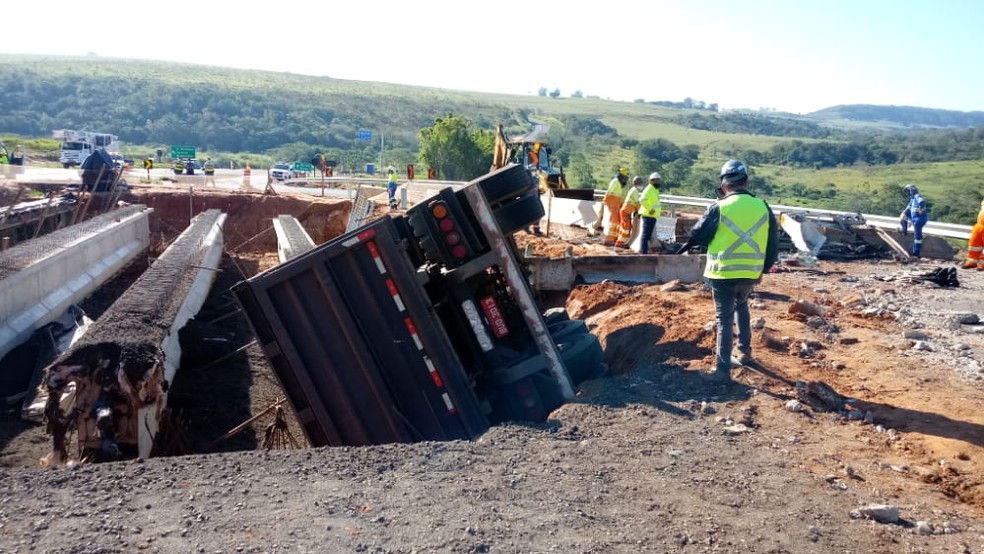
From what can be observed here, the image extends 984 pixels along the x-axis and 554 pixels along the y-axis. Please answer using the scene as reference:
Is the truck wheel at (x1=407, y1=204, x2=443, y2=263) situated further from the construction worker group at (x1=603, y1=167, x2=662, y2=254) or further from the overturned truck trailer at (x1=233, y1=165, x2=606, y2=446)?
the construction worker group at (x1=603, y1=167, x2=662, y2=254)

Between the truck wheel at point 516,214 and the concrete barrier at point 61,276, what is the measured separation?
553 cm

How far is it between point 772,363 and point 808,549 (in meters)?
3.17

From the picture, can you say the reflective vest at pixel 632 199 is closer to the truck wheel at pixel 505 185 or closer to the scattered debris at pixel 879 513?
the truck wheel at pixel 505 185

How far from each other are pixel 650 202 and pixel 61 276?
8.89 m

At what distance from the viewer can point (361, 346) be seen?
6.08 m

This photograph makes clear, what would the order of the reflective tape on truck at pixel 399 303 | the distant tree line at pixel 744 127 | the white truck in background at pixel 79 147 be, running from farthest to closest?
the distant tree line at pixel 744 127, the white truck in background at pixel 79 147, the reflective tape on truck at pixel 399 303

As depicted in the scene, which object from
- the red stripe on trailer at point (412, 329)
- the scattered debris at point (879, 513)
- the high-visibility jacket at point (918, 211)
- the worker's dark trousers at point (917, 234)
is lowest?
the worker's dark trousers at point (917, 234)

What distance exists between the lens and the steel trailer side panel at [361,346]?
19.8 ft

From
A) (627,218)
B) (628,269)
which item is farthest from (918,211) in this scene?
(628,269)

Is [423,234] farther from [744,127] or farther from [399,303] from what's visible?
[744,127]

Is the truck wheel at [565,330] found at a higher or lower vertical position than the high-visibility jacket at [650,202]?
lower

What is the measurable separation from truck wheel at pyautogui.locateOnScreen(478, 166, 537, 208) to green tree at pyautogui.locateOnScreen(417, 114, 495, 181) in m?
40.1

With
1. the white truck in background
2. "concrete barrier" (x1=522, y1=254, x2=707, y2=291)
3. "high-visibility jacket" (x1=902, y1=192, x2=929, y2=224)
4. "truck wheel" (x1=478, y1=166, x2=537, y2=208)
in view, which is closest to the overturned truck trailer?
"truck wheel" (x1=478, y1=166, x2=537, y2=208)

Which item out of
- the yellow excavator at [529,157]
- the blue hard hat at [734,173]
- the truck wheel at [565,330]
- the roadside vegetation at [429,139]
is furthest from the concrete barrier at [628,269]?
the roadside vegetation at [429,139]
